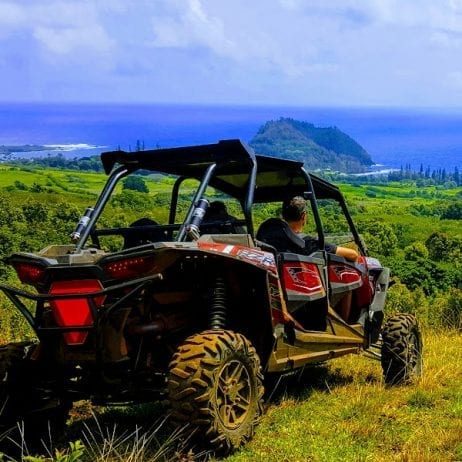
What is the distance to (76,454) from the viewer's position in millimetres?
3852

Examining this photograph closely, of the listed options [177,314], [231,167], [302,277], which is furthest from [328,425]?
[231,167]

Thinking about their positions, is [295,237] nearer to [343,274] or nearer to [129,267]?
[343,274]

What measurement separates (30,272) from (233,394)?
5.26 feet

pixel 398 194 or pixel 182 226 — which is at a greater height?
pixel 182 226

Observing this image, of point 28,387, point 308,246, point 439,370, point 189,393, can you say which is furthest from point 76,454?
point 439,370

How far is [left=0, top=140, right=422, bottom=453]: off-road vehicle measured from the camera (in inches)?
190

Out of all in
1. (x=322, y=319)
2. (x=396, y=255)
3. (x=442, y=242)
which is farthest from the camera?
(x=442, y=242)

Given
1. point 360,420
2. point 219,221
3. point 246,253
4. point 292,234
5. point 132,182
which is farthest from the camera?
point 132,182

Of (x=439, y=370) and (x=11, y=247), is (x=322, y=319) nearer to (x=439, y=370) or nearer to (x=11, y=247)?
(x=439, y=370)

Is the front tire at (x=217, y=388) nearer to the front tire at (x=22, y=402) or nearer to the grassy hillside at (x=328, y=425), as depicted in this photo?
the grassy hillside at (x=328, y=425)

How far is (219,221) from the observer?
20.9ft

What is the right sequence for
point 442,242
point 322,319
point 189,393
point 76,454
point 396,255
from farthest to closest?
point 442,242
point 396,255
point 322,319
point 189,393
point 76,454

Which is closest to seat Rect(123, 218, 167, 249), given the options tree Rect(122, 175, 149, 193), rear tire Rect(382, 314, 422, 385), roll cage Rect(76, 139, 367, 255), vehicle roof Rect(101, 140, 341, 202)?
roll cage Rect(76, 139, 367, 255)

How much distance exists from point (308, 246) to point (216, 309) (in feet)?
6.11
